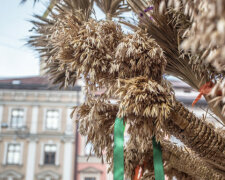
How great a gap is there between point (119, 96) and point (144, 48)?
30 cm

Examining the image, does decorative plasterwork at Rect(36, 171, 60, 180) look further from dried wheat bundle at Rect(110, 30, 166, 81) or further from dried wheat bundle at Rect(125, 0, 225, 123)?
dried wheat bundle at Rect(110, 30, 166, 81)

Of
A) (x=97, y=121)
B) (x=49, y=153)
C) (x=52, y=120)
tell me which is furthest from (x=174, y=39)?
(x=52, y=120)

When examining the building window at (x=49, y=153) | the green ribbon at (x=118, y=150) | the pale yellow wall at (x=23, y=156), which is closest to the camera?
the green ribbon at (x=118, y=150)

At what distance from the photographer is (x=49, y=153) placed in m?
16.7

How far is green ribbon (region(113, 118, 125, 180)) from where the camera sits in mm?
1686

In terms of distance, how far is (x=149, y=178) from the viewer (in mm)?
2352

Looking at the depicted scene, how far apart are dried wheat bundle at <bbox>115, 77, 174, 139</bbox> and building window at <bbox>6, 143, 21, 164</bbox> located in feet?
51.9

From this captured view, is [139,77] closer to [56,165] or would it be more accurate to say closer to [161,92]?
[161,92]

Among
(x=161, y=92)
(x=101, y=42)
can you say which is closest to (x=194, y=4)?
(x=161, y=92)

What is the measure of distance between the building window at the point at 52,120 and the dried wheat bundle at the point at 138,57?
15.8 meters

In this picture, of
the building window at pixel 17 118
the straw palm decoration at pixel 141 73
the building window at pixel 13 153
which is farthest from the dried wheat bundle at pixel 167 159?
the building window at pixel 17 118

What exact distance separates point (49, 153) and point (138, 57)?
15.7 meters

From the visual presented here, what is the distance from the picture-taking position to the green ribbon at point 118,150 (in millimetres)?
1686

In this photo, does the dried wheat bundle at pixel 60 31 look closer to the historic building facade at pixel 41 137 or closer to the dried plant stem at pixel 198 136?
the dried plant stem at pixel 198 136
